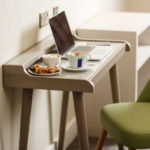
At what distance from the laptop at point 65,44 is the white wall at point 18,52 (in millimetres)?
108

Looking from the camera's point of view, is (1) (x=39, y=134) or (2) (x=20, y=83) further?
(1) (x=39, y=134)

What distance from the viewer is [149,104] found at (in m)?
1.92

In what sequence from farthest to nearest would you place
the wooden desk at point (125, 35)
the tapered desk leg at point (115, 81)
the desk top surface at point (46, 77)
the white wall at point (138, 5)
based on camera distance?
the white wall at point (138, 5) < the wooden desk at point (125, 35) < the tapered desk leg at point (115, 81) < the desk top surface at point (46, 77)

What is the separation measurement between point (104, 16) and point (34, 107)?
1.18 meters

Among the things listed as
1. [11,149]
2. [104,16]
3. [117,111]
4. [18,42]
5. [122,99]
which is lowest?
[122,99]

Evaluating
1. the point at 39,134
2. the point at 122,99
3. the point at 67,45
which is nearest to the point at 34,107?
the point at 39,134

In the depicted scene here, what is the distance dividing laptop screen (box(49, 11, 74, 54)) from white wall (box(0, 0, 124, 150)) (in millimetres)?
104

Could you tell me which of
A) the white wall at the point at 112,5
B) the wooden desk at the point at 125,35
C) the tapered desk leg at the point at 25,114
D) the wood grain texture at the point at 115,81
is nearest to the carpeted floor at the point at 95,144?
the wooden desk at the point at 125,35

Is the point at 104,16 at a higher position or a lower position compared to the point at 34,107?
higher

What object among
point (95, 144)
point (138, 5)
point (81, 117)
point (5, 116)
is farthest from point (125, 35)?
point (138, 5)

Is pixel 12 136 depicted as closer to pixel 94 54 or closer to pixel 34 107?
pixel 34 107

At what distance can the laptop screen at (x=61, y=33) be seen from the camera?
6.04ft

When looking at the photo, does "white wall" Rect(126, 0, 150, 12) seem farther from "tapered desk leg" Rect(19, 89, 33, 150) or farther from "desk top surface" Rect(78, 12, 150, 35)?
"tapered desk leg" Rect(19, 89, 33, 150)

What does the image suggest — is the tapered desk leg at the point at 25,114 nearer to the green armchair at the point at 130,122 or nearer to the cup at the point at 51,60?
the cup at the point at 51,60
